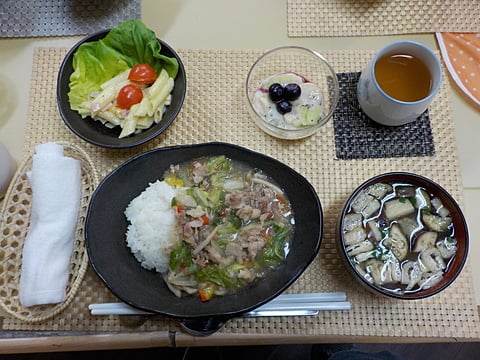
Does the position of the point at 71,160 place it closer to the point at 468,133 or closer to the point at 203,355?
the point at 203,355

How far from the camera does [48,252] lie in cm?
136

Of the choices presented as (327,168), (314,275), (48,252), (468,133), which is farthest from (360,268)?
(48,252)

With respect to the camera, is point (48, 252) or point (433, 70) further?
point (433, 70)

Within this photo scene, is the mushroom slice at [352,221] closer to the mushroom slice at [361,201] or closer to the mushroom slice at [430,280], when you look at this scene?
the mushroom slice at [361,201]

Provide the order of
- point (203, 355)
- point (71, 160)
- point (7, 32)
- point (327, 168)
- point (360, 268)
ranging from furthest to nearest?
1. point (203, 355)
2. point (7, 32)
3. point (327, 168)
4. point (71, 160)
5. point (360, 268)

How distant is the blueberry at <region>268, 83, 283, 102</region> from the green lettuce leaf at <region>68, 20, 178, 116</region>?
1.23 ft

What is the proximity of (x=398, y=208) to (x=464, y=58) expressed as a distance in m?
0.77

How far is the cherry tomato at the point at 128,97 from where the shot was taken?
1535 mm

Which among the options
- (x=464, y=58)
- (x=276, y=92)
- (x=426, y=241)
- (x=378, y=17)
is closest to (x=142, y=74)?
(x=276, y=92)

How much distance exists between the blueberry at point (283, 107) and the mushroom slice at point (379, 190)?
0.44 meters

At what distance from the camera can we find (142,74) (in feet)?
5.14

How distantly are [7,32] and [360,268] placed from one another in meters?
1.69

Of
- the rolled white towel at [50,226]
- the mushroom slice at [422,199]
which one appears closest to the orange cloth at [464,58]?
the mushroom slice at [422,199]

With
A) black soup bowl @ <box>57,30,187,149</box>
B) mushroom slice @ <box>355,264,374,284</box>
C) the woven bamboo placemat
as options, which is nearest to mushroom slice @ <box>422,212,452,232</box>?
mushroom slice @ <box>355,264,374,284</box>
